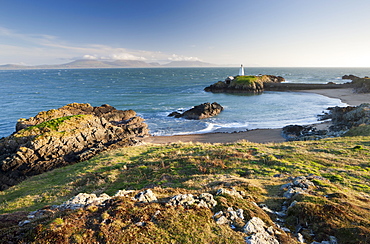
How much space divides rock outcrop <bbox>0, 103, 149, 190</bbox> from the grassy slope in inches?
277

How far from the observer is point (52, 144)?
81.6ft

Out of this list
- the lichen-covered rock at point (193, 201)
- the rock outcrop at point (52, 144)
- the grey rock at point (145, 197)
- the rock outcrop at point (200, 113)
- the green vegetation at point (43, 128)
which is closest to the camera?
the lichen-covered rock at point (193, 201)

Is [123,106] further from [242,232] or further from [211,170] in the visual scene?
[242,232]

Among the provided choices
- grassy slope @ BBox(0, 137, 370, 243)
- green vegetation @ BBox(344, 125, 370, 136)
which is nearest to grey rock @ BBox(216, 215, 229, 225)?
grassy slope @ BBox(0, 137, 370, 243)

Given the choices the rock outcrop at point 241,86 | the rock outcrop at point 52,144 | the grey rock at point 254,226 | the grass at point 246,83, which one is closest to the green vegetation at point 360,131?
the grey rock at point 254,226

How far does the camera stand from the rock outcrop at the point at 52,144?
22.1 meters

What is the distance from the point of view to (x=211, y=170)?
43.3 ft

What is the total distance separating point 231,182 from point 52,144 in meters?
23.7

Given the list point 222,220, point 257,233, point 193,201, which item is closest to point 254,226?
point 257,233

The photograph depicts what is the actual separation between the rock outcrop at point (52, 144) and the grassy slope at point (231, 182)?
7030 mm

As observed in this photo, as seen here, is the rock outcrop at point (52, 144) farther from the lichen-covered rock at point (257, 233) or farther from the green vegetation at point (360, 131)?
the green vegetation at point (360, 131)

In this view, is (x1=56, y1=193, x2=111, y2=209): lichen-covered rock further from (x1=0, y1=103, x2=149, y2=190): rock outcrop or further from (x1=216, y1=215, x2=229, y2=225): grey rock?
(x1=0, y1=103, x2=149, y2=190): rock outcrop

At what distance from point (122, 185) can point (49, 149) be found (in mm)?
17887

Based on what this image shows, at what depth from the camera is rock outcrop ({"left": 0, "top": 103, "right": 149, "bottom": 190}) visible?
2208 centimetres
